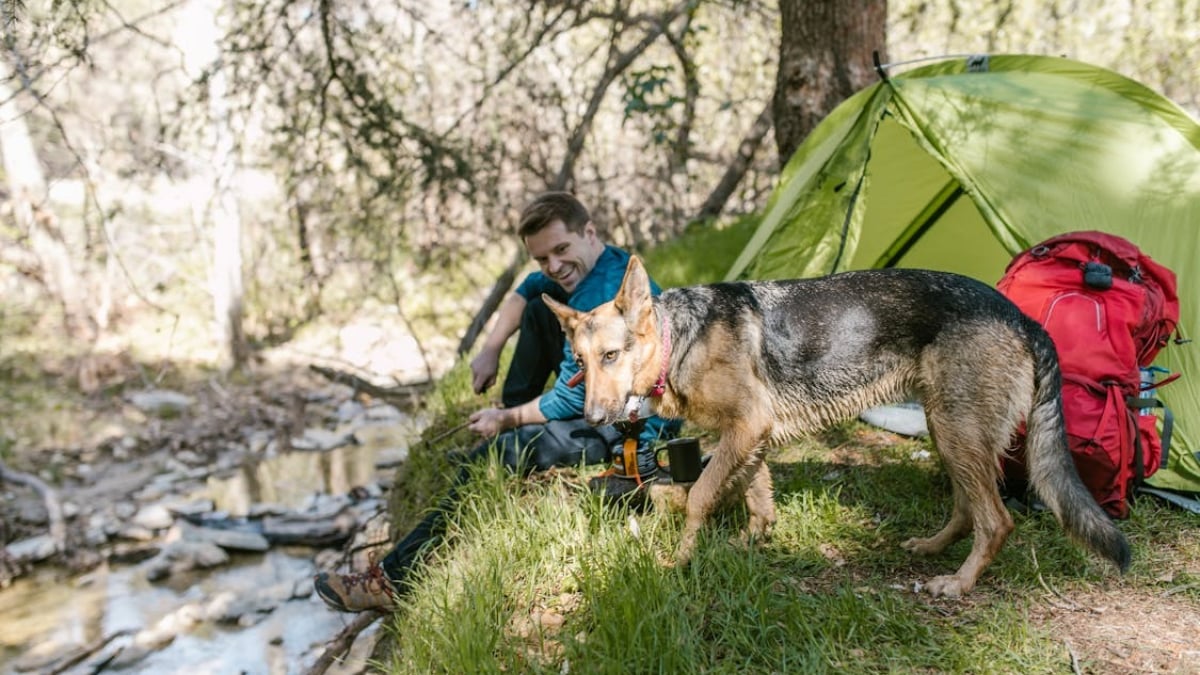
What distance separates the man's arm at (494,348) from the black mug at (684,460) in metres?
1.61

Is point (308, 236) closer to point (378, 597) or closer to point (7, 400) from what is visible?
point (7, 400)

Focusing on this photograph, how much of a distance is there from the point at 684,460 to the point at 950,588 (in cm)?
120

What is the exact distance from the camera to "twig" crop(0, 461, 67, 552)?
6.96 meters

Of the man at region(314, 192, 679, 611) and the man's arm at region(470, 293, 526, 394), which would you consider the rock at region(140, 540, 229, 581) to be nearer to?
the man at region(314, 192, 679, 611)

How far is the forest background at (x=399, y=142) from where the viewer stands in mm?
6430

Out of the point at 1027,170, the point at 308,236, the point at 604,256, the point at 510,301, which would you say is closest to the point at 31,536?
the point at 308,236

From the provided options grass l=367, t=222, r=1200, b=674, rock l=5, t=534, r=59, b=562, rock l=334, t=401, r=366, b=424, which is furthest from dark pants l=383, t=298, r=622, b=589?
rock l=334, t=401, r=366, b=424

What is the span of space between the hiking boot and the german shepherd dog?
1730 mm

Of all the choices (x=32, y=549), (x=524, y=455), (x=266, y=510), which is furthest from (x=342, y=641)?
(x=32, y=549)

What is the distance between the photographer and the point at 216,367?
39.7 ft

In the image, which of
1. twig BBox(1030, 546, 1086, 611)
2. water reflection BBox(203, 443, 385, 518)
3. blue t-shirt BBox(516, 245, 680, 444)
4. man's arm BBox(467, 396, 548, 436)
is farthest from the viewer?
water reflection BBox(203, 443, 385, 518)

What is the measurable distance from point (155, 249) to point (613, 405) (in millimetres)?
13889

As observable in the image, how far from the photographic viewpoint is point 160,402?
10391 mm

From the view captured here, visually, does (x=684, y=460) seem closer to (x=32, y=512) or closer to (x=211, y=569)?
(x=211, y=569)
